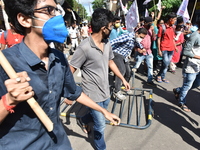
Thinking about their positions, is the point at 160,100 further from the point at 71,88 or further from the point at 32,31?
the point at 32,31

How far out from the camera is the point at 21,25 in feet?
3.58

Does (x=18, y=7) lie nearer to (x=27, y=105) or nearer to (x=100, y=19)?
(x=27, y=105)

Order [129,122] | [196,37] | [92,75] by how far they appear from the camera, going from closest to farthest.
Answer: [92,75]
[196,37]
[129,122]

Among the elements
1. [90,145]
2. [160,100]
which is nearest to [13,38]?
[90,145]

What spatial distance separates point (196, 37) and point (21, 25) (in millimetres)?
2926

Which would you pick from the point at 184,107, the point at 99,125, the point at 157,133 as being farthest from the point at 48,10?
the point at 184,107

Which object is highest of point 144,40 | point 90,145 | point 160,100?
point 144,40

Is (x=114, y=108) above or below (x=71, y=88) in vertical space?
below

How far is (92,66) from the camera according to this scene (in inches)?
A: 79.1

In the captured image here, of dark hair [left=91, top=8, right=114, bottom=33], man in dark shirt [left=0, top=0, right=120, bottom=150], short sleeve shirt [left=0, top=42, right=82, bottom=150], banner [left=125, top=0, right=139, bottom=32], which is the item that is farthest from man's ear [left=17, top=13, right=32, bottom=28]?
banner [left=125, top=0, right=139, bottom=32]

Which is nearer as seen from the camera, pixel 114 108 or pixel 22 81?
pixel 22 81

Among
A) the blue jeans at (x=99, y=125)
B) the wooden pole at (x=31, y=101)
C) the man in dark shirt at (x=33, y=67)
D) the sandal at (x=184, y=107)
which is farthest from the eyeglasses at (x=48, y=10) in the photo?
the sandal at (x=184, y=107)

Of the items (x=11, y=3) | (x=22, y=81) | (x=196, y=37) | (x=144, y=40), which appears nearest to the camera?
(x=22, y=81)

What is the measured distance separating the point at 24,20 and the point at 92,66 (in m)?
1.06
